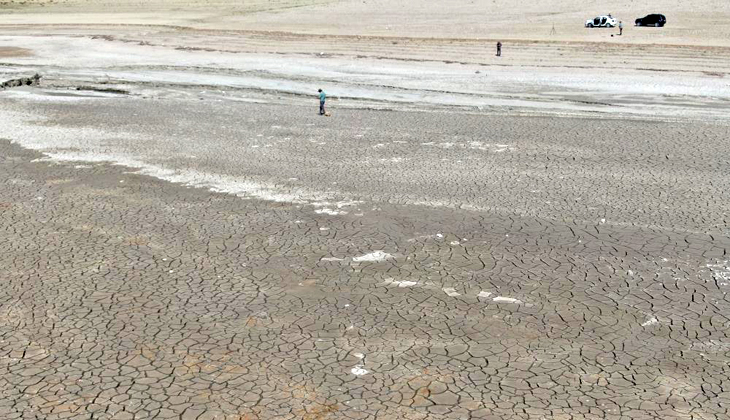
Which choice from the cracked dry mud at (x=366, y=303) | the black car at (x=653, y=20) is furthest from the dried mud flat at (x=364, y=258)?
the black car at (x=653, y=20)

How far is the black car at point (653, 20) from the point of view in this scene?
1913 inches

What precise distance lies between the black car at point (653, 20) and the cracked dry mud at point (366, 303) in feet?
111

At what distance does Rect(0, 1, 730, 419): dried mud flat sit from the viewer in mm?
9289

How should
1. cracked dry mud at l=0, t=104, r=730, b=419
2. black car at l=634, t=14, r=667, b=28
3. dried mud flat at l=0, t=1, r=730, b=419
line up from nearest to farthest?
cracked dry mud at l=0, t=104, r=730, b=419, dried mud flat at l=0, t=1, r=730, b=419, black car at l=634, t=14, r=667, b=28

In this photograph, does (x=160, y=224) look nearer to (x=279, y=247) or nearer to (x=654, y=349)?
(x=279, y=247)

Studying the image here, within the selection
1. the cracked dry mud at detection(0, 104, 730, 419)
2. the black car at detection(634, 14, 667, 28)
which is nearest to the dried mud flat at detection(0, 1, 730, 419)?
the cracked dry mud at detection(0, 104, 730, 419)

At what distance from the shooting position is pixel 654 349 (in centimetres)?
1007

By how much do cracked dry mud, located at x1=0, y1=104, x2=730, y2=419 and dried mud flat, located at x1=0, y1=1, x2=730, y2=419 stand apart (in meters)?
0.04

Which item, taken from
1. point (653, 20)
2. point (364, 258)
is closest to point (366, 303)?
point (364, 258)

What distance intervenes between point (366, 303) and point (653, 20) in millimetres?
42347

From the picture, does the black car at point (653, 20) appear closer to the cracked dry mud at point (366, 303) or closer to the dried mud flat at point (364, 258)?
the dried mud flat at point (364, 258)

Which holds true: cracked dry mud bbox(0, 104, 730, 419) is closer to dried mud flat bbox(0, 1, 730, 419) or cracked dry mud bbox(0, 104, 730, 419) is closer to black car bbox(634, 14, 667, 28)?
dried mud flat bbox(0, 1, 730, 419)

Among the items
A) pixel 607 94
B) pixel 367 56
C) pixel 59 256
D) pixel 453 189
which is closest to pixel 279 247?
pixel 59 256

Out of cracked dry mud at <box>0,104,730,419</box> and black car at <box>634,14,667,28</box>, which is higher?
black car at <box>634,14,667,28</box>
